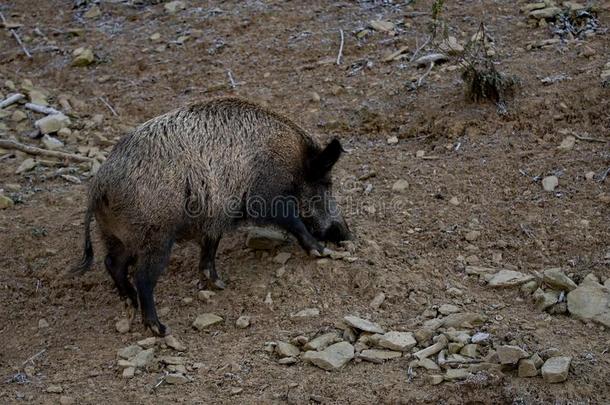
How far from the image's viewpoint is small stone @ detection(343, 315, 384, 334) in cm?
572

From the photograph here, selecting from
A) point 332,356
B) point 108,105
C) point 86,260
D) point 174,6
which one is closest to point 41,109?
point 108,105

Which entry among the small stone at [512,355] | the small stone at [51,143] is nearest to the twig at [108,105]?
the small stone at [51,143]

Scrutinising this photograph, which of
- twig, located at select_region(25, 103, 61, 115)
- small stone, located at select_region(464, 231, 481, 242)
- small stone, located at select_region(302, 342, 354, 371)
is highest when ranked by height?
small stone, located at select_region(464, 231, 481, 242)

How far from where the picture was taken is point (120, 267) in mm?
6387

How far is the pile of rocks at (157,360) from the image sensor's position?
5559 millimetres

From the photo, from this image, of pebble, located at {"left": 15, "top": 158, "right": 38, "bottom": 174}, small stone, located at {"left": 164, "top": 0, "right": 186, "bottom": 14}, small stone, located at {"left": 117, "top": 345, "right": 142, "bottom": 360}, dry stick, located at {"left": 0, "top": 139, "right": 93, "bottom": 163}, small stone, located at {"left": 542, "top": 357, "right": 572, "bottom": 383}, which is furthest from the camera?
small stone, located at {"left": 164, "top": 0, "right": 186, "bottom": 14}

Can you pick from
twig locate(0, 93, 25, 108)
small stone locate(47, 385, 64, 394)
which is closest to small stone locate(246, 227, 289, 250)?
small stone locate(47, 385, 64, 394)

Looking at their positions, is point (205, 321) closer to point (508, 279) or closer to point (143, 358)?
point (143, 358)

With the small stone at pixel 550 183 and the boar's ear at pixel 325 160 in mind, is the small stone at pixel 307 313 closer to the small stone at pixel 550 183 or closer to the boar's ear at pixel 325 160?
the boar's ear at pixel 325 160

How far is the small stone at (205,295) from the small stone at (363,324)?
120 cm

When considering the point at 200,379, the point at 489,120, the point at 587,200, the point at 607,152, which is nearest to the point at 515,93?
the point at 489,120

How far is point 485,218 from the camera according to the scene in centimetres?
691

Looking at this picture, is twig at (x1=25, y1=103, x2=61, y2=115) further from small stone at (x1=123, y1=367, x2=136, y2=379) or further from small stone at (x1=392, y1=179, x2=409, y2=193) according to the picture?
small stone at (x1=123, y1=367, x2=136, y2=379)

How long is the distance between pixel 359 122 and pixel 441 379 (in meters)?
3.96
